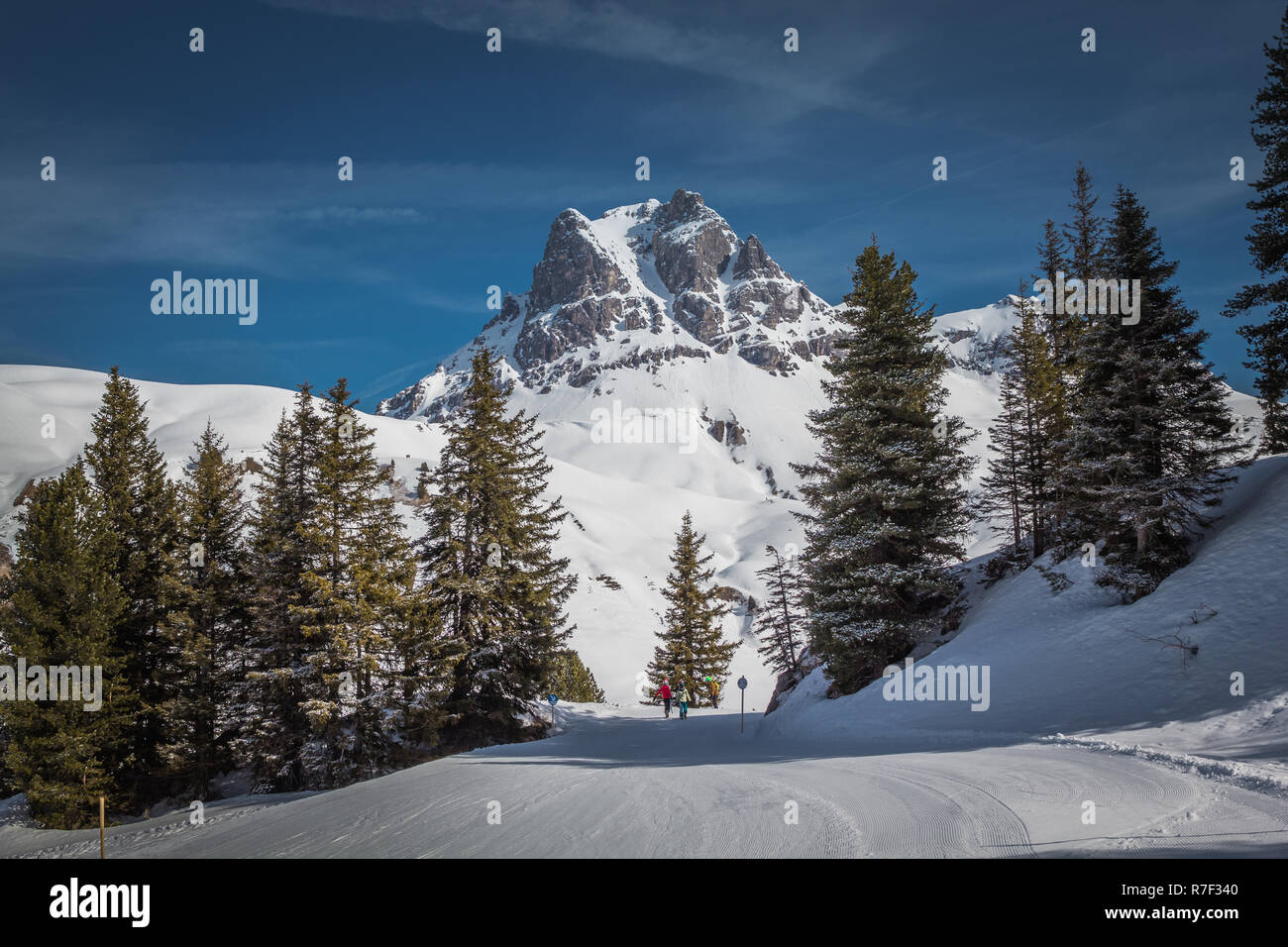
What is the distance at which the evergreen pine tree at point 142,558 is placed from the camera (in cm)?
2511

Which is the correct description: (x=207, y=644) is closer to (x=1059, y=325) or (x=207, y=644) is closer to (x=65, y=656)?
(x=65, y=656)

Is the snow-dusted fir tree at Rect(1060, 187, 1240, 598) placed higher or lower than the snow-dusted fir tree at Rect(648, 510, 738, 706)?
higher

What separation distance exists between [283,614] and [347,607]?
3686mm

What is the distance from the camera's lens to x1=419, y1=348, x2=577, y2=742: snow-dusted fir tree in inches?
952

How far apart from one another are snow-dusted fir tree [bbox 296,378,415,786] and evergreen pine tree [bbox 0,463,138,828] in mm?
7071

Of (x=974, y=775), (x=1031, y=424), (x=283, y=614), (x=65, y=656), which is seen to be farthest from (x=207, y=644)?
(x=1031, y=424)

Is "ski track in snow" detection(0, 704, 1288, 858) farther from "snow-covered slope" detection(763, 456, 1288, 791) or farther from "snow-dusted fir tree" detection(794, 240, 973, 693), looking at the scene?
"snow-dusted fir tree" detection(794, 240, 973, 693)

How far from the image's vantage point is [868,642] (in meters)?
21.3

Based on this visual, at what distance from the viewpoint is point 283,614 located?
22562 millimetres

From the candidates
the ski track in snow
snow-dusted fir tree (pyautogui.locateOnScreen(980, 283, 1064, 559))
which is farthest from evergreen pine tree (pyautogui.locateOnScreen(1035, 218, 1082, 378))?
the ski track in snow
